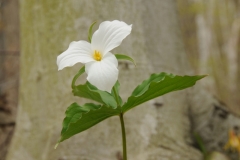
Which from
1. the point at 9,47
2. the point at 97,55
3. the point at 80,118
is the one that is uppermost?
the point at 9,47

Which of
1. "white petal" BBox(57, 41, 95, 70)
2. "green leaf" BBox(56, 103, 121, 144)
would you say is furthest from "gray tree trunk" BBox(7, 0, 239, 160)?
"white petal" BBox(57, 41, 95, 70)

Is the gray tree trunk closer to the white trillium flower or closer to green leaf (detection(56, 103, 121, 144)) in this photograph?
green leaf (detection(56, 103, 121, 144))

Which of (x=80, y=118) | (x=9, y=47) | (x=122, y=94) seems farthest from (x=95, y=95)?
(x=9, y=47)

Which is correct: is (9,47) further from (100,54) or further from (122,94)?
(100,54)

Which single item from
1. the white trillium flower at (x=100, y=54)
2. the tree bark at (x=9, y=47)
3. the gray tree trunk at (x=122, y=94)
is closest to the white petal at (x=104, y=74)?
the white trillium flower at (x=100, y=54)

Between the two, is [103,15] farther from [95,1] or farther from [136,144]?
[136,144]

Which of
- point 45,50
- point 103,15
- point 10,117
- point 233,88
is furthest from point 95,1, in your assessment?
point 233,88
